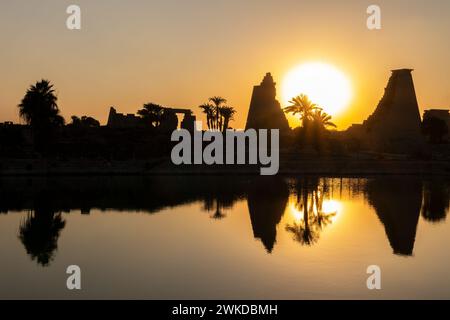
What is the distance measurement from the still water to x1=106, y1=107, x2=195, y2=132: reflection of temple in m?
26.3

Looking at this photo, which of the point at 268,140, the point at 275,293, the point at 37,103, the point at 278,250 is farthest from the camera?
the point at 268,140

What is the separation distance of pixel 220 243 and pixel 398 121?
48924mm

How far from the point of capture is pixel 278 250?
13133 millimetres

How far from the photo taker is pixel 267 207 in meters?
20.8

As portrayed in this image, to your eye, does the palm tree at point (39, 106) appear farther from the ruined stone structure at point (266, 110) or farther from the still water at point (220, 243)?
the ruined stone structure at point (266, 110)

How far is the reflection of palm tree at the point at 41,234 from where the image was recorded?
1255 cm

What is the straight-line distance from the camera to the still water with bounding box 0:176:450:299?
9.90 m

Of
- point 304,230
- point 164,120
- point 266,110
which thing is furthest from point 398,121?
point 304,230

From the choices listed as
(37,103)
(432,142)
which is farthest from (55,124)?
(432,142)

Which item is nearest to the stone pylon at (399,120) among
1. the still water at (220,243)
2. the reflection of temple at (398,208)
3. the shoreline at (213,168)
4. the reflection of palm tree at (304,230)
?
the shoreline at (213,168)

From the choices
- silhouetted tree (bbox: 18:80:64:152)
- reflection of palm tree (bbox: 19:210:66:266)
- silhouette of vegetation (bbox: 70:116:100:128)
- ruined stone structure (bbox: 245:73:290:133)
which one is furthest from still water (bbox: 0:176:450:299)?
ruined stone structure (bbox: 245:73:290:133)
